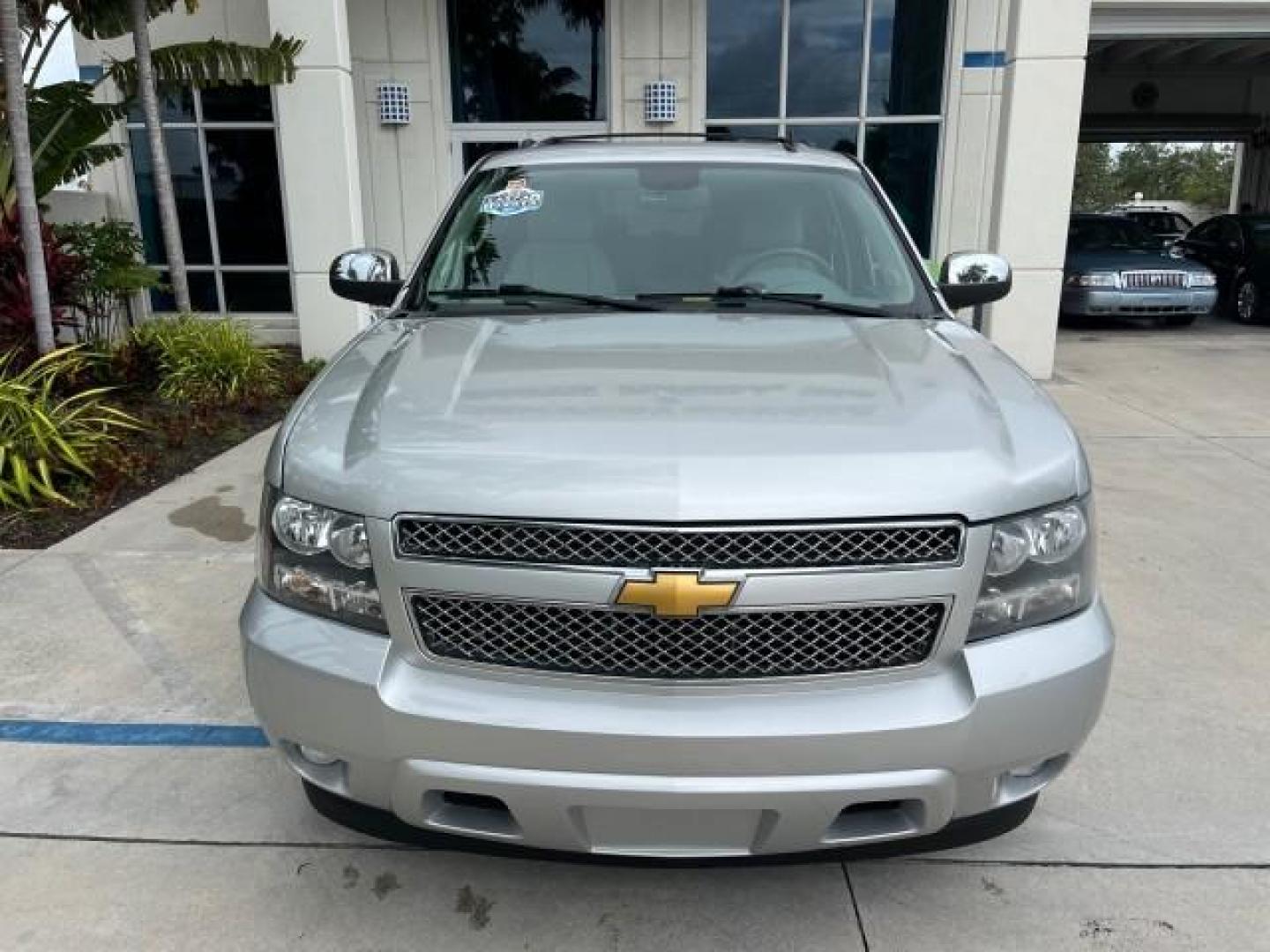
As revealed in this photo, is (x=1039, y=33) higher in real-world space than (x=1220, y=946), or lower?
higher

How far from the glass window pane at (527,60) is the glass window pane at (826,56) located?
2.20 metres

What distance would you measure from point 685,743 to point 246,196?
441 inches

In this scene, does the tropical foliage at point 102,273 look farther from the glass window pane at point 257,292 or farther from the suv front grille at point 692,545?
the suv front grille at point 692,545

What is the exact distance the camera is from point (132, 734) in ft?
10.7

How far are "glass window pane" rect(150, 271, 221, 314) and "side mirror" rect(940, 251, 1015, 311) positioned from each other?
10.0m

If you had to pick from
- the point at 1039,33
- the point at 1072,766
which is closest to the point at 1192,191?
the point at 1039,33

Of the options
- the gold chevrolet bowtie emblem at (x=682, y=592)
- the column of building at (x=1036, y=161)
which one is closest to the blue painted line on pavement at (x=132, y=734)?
the gold chevrolet bowtie emblem at (x=682, y=592)

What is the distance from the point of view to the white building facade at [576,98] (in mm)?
10992

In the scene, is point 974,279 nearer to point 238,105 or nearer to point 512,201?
point 512,201

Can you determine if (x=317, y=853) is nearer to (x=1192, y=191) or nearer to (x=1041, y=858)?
(x=1041, y=858)

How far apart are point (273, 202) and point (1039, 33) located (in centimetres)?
828

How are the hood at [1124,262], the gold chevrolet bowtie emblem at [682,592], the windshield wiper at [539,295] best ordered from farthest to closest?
1. the hood at [1124,262]
2. the windshield wiper at [539,295]
3. the gold chevrolet bowtie emblem at [682,592]

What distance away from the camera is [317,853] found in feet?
8.84

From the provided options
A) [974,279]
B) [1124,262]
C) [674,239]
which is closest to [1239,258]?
[1124,262]
